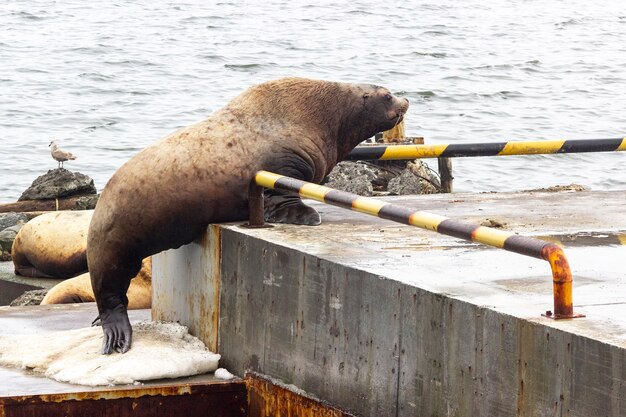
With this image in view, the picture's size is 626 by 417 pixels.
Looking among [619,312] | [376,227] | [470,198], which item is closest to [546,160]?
[470,198]

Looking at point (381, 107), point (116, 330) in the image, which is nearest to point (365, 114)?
point (381, 107)

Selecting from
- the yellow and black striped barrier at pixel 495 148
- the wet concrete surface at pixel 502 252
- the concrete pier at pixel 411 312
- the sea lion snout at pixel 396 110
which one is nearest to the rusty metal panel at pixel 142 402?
the concrete pier at pixel 411 312

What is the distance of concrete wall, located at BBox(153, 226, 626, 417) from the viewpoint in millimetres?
4332

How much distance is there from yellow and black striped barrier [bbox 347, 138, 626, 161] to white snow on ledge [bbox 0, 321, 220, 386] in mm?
1920

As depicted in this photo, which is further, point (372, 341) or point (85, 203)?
point (85, 203)

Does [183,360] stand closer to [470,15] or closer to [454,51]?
[454,51]

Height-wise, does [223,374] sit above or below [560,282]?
below

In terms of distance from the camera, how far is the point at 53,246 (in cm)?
1062

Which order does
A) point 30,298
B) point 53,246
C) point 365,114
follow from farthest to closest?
1. point 53,246
2. point 30,298
3. point 365,114

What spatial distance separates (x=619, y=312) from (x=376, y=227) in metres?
2.25

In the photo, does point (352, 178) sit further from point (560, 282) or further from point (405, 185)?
point (560, 282)

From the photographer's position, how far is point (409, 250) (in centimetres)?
596

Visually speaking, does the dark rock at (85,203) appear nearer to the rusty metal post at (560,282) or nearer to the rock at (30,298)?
the rock at (30,298)

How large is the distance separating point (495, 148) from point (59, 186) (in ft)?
19.1
